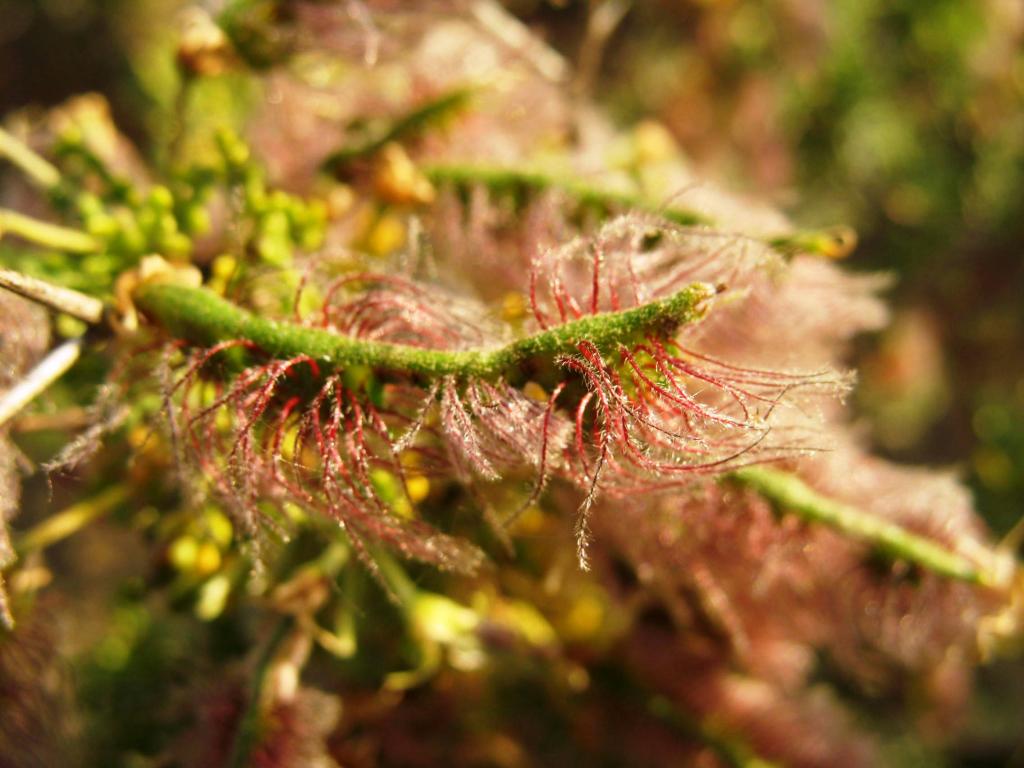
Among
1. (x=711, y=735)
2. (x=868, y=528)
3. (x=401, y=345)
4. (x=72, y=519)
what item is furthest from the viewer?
(x=711, y=735)

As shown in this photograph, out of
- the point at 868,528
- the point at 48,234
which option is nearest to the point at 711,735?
the point at 868,528

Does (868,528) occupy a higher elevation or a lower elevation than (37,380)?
higher

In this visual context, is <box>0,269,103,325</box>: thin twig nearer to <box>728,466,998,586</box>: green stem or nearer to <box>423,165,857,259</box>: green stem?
<box>423,165,857,259</box>: green stem

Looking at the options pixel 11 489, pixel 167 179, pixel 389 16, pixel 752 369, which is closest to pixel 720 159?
pixel 389 16

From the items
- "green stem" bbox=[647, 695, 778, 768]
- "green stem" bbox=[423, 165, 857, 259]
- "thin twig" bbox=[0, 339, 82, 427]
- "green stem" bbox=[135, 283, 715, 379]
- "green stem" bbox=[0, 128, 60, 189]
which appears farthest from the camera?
"green stem" bbox=[647, 695, 778, 768]

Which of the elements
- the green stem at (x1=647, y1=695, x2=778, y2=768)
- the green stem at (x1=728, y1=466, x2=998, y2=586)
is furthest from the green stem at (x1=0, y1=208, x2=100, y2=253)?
the green stem at (x1=647, y1=695, x2=778, y2=768)

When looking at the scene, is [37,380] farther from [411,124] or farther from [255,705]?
[411,124]
